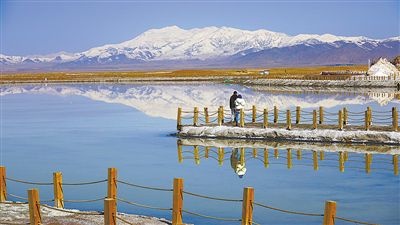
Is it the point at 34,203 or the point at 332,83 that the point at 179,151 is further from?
the point at 332,83

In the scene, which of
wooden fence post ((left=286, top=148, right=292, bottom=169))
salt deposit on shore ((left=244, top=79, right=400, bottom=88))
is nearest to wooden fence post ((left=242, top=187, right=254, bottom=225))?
wooden fence post ((left=286, top=148, right=292, bottom=169))

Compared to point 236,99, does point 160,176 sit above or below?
below

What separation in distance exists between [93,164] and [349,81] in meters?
50.9

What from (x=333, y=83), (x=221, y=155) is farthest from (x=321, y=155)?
(x=333, y=83)

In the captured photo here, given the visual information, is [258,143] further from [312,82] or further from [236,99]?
[312,82]

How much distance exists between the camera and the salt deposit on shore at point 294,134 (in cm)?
2438

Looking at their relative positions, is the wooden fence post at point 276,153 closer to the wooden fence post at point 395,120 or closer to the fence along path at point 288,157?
the fence along path at point 288,157

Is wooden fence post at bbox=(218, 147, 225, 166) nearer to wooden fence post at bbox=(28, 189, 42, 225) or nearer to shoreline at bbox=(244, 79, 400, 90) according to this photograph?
wooden fence post at bbox=(28, 189, 42, 225)

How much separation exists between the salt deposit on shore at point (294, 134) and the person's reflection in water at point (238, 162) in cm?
235

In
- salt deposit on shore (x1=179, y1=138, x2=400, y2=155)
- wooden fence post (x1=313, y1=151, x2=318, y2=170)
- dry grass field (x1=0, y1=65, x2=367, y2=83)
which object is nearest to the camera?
wooden fence post (x1=313, y1=151, x2=318, y2=170)

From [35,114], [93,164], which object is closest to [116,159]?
[93,164]

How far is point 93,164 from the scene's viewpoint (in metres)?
21.8

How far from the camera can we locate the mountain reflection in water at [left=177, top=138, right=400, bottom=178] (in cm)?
2072

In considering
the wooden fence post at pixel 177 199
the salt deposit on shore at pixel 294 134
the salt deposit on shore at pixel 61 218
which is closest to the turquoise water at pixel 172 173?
the salt deposit on shore at pixel 294 134
